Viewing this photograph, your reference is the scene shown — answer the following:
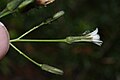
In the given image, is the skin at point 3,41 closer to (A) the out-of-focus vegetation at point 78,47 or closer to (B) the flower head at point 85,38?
(B) the flower head at point 85,38

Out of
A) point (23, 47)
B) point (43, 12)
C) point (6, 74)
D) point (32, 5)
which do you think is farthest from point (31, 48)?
point (32, 5)

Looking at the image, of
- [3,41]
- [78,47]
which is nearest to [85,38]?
[3,41]

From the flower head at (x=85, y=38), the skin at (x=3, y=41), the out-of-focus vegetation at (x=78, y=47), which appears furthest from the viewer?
the out-of-focus vegetation at (x=78, y=47)

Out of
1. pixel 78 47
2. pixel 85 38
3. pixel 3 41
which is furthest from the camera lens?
pixel 78 47

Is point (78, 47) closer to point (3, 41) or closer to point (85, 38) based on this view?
point (85, 38)

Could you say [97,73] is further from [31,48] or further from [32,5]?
[32,5]

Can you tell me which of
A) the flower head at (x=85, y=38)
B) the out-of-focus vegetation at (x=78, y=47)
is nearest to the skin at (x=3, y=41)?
the flower head at (x=85, y=38)

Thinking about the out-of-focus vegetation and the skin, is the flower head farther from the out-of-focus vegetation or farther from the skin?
the out-of-focus vegetation

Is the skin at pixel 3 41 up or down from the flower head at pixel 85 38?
up
